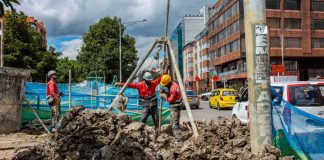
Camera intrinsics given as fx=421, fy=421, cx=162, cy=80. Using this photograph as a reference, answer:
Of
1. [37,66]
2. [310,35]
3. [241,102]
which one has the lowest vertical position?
[241,102]

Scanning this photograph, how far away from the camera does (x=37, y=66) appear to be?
40312 mm

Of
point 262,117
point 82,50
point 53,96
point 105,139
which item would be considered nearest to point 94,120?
point 105,139

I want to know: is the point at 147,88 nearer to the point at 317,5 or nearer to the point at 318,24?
the point at 318,24

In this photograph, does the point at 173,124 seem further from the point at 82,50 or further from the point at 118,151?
the point at 82,50

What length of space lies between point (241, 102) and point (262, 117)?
6.63 meters

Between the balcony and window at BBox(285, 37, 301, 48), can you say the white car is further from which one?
the balcony

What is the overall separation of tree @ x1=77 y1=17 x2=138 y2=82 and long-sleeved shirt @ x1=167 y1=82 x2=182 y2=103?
40323 millimetres

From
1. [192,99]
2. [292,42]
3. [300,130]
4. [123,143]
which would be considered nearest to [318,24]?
[292,42]

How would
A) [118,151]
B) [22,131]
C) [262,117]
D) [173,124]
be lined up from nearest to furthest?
[262,117] → [118,151] → [173,124] → [22,131]

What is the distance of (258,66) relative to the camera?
5035 mm

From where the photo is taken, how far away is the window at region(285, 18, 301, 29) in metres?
56.1

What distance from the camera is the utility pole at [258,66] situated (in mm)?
5004

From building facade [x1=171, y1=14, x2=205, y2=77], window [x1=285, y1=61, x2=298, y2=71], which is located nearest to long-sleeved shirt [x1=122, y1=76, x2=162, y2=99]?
window [x1=285, y1=61, x2=298, y2=71]

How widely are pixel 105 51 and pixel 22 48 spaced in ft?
41.0
